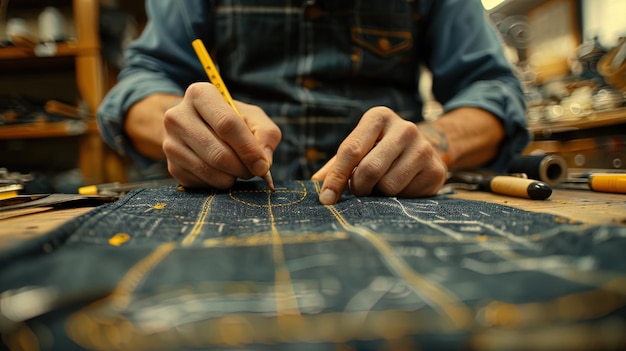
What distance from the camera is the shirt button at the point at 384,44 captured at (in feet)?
2.82

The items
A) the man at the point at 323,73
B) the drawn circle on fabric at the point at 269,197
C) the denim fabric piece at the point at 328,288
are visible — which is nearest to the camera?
the denim fabric piece at the point at 328,288

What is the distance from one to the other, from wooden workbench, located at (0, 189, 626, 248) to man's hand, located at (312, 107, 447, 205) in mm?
122

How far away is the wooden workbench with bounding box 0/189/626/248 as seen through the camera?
29cm

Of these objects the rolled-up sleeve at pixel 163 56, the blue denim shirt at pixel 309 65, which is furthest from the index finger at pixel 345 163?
the rolled-up sleeve at pixel 163 56

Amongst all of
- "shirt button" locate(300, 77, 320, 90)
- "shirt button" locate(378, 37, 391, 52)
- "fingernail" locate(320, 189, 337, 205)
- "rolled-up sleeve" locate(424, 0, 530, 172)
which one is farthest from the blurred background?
"fingernail" locate(320, 189, 337, 205)

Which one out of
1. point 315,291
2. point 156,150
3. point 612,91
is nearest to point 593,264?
point 315,291

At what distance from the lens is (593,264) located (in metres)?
0.20

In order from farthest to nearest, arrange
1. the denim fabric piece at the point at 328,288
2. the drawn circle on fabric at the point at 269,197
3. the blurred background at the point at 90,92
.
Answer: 1. the blurred background at the point at 90,92
2. the drawn circle on fabric at the point at 269,197
3. the denim fabric piece at the point at 328,288

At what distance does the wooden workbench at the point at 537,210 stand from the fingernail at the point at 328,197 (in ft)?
0.73

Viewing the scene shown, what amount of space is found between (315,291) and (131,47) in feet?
2.94

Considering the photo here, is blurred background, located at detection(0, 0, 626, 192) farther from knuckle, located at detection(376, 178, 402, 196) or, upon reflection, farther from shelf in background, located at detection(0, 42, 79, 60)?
knuckle, located at detection(376, 178, 402, 196)

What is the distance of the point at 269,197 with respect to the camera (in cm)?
48

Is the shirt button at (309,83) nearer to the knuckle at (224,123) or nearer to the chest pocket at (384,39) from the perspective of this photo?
the chest pocket at (384,39)

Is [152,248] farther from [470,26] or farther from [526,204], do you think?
[470,26]
